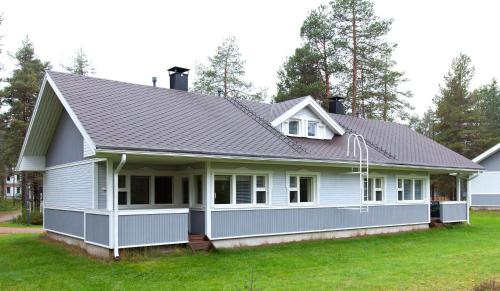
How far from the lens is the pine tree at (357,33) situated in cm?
3375

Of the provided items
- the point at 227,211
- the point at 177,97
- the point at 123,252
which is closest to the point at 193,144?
the point at 227,211

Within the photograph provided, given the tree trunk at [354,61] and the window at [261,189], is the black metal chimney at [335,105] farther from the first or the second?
the window at [261,189]

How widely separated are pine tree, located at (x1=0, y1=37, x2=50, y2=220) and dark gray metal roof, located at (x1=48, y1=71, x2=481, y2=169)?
22.6m

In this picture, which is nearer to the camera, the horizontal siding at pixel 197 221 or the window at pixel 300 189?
the horizontal siding at pixel 197 221

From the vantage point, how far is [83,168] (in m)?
14.5

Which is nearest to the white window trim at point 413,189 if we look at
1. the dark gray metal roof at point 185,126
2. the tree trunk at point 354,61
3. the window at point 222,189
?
the dark gray metal roof at point 185,126

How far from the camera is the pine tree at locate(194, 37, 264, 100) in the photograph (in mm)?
38438

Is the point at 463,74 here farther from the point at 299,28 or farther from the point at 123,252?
the point at 123,252

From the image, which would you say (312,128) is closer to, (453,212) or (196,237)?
(196,237)

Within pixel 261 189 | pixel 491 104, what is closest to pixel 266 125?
pixel 261 189

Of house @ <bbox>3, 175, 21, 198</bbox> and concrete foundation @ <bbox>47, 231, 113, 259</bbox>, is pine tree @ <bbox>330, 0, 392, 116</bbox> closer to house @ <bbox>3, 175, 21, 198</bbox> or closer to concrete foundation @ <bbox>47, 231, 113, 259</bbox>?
concrete foundation @ <bbox>47, 231, 113, 259</bbox>

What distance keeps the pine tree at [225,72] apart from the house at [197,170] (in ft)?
61.7

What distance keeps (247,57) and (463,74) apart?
63.2 ft

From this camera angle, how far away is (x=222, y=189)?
14328 millimetres
